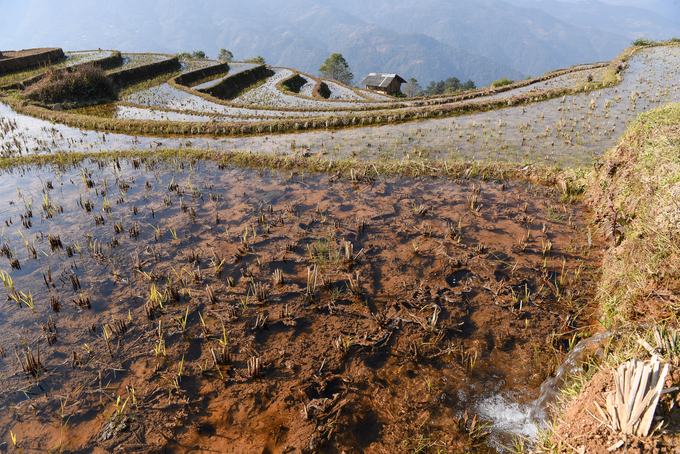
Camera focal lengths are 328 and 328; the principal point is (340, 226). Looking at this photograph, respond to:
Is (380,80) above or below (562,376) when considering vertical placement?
above

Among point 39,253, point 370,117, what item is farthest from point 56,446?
point 370,117

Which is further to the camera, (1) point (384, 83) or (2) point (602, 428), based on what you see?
(1) point (384, 83)

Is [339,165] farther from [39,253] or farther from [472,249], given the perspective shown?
[39,253]

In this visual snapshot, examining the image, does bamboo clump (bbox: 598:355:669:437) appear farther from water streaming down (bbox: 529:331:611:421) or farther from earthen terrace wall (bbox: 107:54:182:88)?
earthen terrace wall (bbox: 107:54:182:88)

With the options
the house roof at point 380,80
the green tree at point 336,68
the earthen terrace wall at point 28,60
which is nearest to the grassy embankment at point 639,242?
the house roof at point 380,80

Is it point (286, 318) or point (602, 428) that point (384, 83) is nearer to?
point (286, 318)

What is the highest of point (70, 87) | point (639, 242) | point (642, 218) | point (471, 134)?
point (70, 87)

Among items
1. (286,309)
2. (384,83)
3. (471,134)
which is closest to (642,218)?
(286,309)
